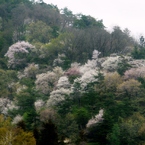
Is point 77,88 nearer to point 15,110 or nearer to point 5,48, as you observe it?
point 15,110

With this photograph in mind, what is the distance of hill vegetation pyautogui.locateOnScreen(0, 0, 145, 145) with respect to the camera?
30125mm

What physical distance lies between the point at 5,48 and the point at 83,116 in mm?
29777

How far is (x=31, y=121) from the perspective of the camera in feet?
102

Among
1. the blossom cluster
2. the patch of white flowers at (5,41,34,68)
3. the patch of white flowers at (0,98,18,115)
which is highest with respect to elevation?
the patch of white flowers at (5,41,34,68)

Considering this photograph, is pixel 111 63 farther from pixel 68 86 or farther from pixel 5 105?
pixel 5 105

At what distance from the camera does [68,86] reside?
4097 cm

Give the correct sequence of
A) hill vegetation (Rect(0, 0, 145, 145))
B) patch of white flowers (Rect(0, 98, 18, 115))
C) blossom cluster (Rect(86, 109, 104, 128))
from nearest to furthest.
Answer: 1. hill vegetation (Rect(0, 0, 145, 145))
2. blossom cluster (Rect(86, 109, 104, 128))
3. patch of white flowers (Rect(0, 98, 18, 115))

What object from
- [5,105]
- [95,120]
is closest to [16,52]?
[5,105]

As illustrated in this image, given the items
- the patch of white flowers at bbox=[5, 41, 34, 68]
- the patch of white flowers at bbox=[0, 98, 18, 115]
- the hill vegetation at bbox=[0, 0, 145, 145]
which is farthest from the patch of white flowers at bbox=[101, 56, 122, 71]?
the patch of white flowers at bbox=[0, 98, 18, 115]

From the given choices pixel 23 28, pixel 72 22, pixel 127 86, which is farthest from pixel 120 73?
pixel 72 22

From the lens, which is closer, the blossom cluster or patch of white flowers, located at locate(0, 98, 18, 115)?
the blossom cluster

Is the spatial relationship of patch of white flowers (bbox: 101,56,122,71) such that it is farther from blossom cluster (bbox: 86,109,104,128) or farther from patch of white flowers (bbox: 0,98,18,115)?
patch of white flowers (bbox: 0,98,18,115)

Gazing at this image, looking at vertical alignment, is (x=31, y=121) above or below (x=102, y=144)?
above

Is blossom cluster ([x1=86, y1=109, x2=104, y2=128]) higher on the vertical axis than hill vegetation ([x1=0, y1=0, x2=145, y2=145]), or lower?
lower
